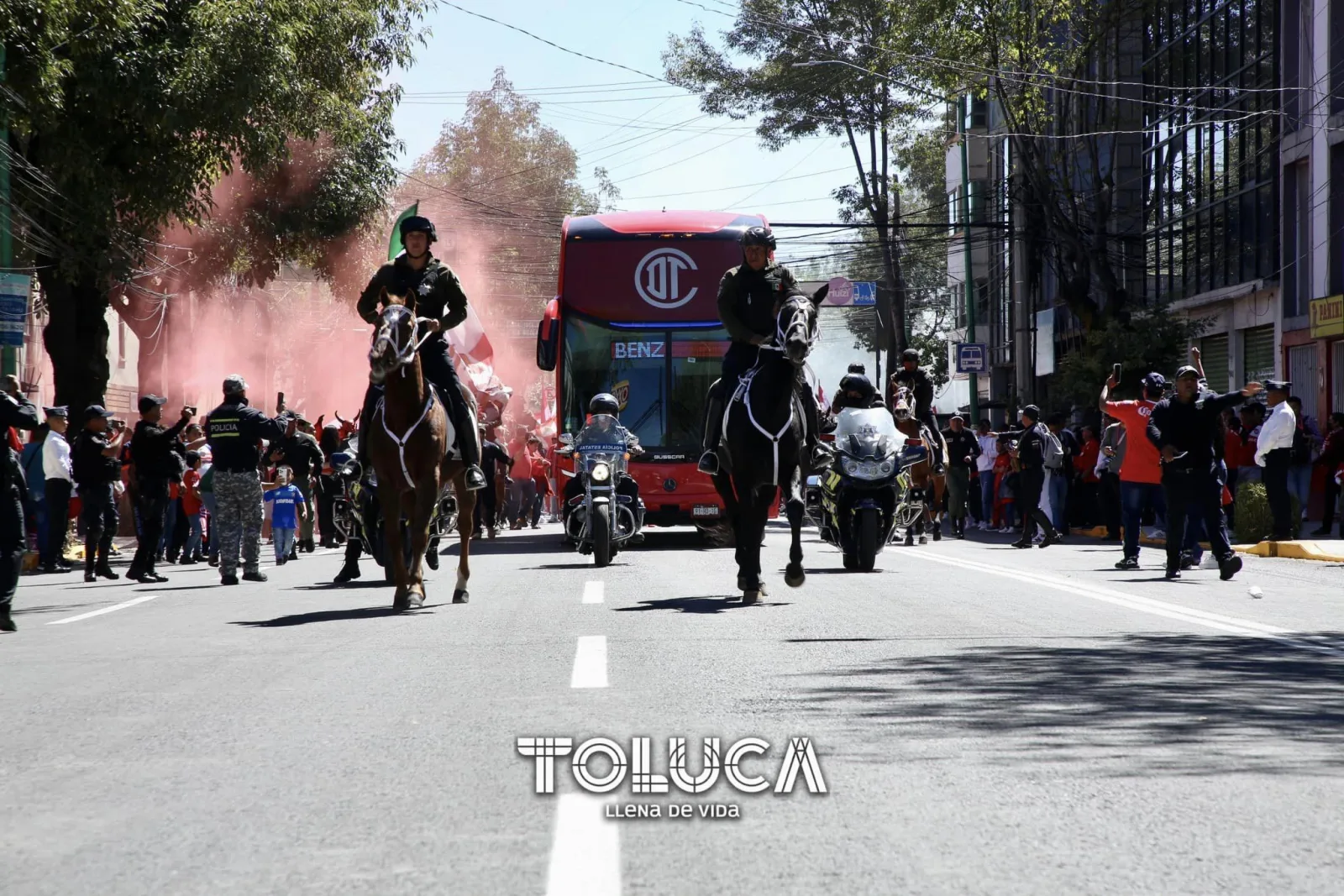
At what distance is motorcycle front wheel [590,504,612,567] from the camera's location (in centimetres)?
1777

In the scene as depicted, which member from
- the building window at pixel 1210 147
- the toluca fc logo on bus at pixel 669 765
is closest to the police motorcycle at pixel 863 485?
the toluca fc logo on bus at pixel 669 765

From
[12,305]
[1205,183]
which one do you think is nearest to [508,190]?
[1205,183]

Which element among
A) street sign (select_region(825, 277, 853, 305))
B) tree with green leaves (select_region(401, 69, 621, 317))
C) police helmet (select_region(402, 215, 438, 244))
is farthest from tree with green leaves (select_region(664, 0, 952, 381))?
police helmet (select_region(402, 215, 438, 244))

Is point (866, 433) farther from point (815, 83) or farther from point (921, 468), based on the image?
point (815, 83)

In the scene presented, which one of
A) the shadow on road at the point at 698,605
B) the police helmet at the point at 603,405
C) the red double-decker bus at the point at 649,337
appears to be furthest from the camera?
the red double-decker bus at the point at 649,337

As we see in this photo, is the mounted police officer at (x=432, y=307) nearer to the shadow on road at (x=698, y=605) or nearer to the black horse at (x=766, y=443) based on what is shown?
the shadow on road at (x=698, y=605)

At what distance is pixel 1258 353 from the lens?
36219 millimetres

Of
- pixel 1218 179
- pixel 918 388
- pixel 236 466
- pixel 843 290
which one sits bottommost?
pixel 236 466

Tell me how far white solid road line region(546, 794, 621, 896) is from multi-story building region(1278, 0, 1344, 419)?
91.6 ft

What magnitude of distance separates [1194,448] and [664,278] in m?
8.88

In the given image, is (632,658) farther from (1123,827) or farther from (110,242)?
(110,242)

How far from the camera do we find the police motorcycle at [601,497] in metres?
17.8

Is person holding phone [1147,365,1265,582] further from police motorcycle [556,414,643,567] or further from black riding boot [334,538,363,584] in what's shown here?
black riding boot [334,538,363,584]

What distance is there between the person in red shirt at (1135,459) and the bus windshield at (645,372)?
6204mm
